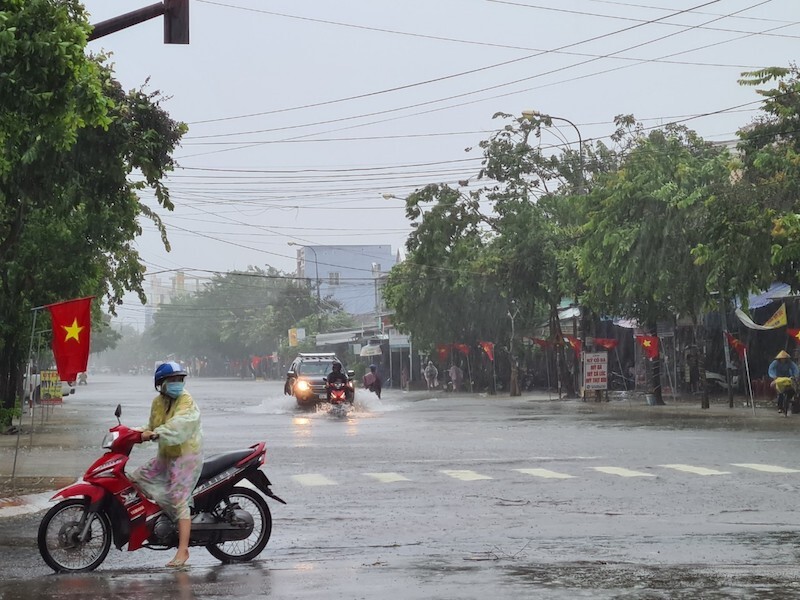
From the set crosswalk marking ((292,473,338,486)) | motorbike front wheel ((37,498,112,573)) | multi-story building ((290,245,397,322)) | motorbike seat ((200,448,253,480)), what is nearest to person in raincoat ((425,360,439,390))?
crosswalk marking ((292,473,338,486))

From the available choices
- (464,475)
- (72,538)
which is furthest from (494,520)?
(464,475)

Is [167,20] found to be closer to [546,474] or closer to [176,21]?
[176,21]

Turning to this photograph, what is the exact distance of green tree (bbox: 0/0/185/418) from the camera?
11.8 m

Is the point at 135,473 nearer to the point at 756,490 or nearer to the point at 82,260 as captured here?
the point at 756,490

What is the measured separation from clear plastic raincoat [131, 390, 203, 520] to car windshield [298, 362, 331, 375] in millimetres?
36740

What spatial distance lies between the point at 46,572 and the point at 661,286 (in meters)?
30.5

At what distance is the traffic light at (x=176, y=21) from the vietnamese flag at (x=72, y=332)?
169 inches

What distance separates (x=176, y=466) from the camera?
993 cm

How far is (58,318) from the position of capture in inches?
691

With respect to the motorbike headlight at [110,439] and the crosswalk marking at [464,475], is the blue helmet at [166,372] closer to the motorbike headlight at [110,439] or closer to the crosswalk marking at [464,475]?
the motorbike headlight at [110,439]

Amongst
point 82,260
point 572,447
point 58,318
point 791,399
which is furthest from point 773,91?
point 58,318

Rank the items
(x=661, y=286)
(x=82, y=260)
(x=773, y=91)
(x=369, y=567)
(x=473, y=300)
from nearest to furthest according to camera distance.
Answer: (x=369, y=567)
(x=82, y=260)
(x=773, y=91)
(x=661, y=286)
(x=473, y=300)

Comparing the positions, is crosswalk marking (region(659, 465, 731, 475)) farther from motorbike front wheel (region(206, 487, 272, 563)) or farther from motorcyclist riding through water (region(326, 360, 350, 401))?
motorcyclist riding through water (region(326, 360, 350, 401))

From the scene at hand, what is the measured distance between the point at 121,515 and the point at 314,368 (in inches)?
1470
